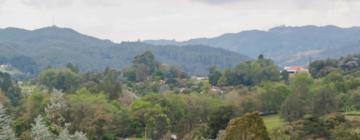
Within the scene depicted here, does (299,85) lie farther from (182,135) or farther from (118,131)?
(118,131)

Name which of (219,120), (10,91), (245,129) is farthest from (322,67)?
(245,129)

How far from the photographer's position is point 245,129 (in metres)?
20.8

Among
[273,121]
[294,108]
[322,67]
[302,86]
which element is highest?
[322,67]

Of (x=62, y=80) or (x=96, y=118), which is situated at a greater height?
(x=62, y=80)

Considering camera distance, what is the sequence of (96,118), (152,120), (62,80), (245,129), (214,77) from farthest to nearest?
(214,77), (62,80), (152,120), (96,118), (245,129)

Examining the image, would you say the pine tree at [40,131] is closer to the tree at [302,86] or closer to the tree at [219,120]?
the tree at [219,120]

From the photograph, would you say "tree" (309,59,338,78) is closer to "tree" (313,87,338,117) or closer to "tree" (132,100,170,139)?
"tree" (313,87,338,117)

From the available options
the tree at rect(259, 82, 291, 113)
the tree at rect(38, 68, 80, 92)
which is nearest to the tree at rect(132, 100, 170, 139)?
the tree at rect(259, 82, 291, 113)

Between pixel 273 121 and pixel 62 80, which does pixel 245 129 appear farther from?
pixel 62 80

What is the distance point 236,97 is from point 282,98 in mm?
4490

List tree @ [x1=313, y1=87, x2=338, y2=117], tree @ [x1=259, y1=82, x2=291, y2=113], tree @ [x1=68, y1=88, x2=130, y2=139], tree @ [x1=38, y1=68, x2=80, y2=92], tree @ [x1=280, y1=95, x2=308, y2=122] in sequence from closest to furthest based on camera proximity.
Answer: tree @ [x1=68, y1=88, x2=130, y2=139] < tree @ [x1=280, y1=95, x2=308, y2=122] < tree @ [x1=313, y1=87, x2=338, y2=117] < tree @ [x1=259, y1=82, x2=291, y2=113] < tree @ [x1=38, y1=68, x2=80, y2=92]

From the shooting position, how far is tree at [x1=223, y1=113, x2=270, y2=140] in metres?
20.7

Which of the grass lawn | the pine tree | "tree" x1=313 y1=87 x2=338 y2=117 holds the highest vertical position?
the pine tree

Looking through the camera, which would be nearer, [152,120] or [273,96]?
[152,120]
